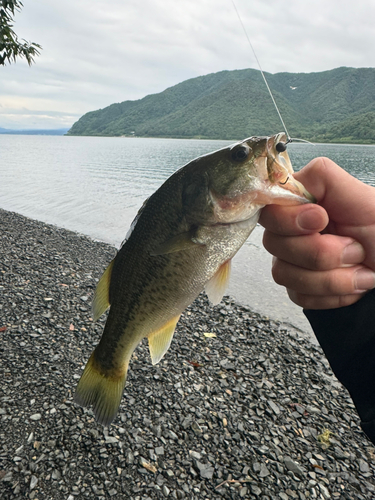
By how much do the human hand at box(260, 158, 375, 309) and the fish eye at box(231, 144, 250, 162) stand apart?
1.02 ft

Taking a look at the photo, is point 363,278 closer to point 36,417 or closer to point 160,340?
point 160,340

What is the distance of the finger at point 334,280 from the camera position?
191 cm

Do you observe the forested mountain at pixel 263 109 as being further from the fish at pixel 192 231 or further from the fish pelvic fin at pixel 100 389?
the fish pelvic fin at pixel 100 389

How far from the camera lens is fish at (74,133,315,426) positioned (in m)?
1.76

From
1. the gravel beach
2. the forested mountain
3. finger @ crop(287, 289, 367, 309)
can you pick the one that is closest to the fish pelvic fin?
finger @ crop(287, 289, 367, 309)

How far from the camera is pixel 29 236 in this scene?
15141 mm

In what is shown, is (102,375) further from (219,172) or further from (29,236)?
(29,236)

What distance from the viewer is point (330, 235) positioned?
Result: 1.85 m

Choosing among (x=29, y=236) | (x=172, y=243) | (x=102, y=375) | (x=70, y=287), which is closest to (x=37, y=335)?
(x=70, y=287)

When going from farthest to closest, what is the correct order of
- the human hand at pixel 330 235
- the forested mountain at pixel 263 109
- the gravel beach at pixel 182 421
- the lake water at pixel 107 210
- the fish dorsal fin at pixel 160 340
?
the forested mountain at pixel 263 109, the lake water at pixel 107 210, the gravel beach at pixel 182 421, the fish dorsal fin at pixel 160 340, the human hand at pixel 330 235

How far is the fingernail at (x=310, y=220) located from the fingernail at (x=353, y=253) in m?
0.23

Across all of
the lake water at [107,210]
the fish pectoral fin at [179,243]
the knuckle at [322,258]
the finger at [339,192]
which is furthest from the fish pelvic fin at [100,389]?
the lake water at [107,210]

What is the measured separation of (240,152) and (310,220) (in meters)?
0.51

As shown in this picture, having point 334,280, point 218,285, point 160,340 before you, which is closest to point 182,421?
point 160,340
